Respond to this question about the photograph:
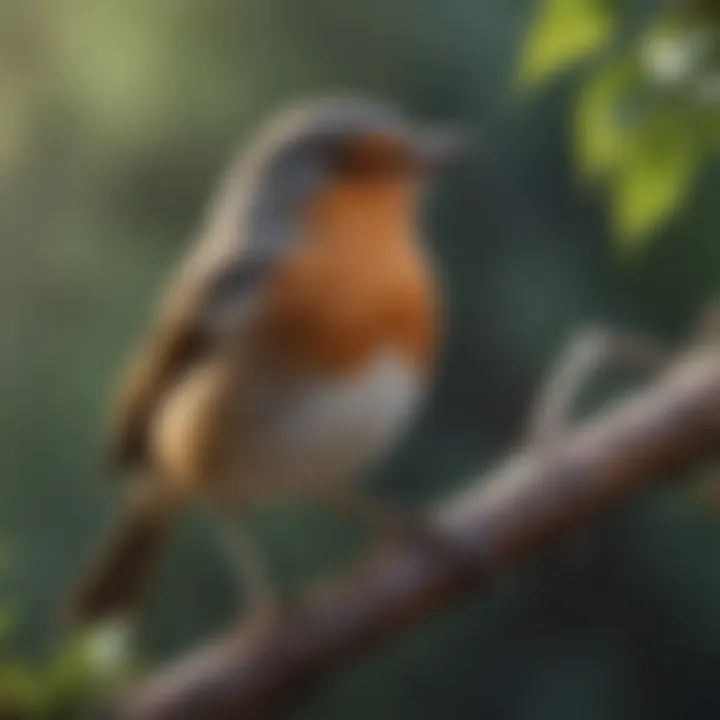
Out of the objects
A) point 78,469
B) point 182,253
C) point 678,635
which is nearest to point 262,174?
point 182,253

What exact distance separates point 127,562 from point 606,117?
1.09 feet

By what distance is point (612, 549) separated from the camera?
0.82m

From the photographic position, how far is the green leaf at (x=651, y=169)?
25.1 inches

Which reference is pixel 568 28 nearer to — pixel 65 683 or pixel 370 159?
pixel 370 159

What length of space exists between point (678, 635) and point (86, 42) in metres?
0.45

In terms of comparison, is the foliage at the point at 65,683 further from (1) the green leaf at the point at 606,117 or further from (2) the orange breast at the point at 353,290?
(1) the green leaf at the point at 606,117

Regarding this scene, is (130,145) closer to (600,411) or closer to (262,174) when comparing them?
(262,174)

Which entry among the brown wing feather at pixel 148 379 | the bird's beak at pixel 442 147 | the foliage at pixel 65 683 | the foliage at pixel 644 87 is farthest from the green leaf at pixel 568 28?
the foliage at pixel 65 683

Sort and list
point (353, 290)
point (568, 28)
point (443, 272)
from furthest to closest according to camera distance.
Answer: point (443, 272), point (353, 290), point (568, 28)

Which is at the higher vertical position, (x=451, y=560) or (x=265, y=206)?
(x=265, y=206)

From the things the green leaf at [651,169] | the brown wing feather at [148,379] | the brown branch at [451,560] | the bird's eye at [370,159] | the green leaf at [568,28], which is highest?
the bird's eye at [370,159]

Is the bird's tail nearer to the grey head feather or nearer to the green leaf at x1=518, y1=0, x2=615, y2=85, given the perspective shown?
the grey head feather

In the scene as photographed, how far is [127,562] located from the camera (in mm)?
788

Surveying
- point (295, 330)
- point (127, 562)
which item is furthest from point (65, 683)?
point (295, 330)
